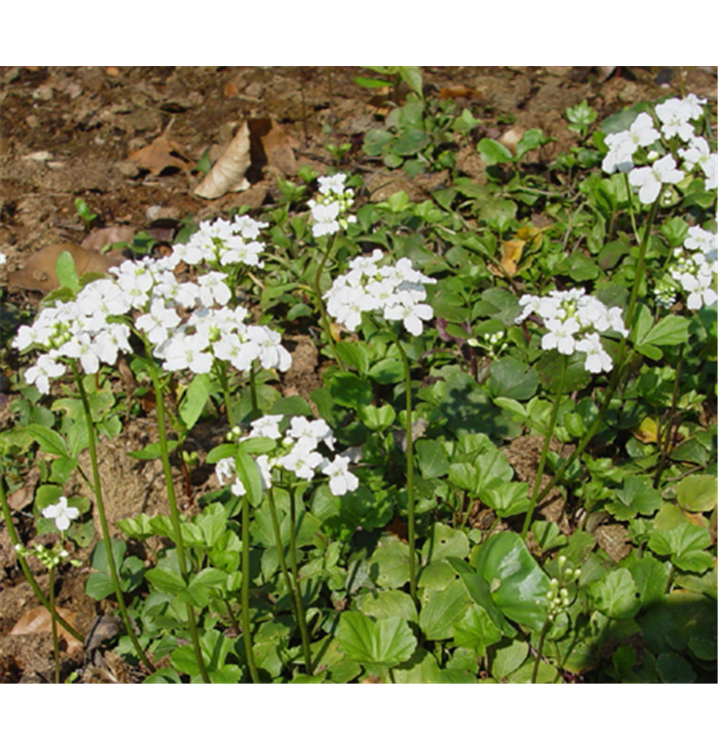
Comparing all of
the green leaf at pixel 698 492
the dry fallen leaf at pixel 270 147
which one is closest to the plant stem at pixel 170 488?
the green leaf at pixel 698 492

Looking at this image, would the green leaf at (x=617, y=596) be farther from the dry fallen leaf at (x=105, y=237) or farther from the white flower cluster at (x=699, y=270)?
the dry fallen leaf at (x=105, y=237)

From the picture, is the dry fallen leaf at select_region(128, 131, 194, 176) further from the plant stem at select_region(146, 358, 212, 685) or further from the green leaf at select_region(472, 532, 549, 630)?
the green leaf at select_region(472, 532, 549, 630)

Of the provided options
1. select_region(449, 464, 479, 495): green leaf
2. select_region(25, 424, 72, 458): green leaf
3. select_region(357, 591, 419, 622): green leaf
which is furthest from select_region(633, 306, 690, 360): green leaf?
select_region(25, 424, 72, 458): green leaf

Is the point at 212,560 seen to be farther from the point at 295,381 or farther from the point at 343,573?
the point at 295,381

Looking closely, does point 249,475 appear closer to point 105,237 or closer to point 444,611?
point 444,611

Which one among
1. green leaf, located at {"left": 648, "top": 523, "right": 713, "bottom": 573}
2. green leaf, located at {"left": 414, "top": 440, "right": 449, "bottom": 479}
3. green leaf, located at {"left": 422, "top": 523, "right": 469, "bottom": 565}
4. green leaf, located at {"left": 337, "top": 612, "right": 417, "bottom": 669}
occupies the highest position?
green leaf, located at {"left": 414, "top": 440, "right": 449, "bottom": 479}
